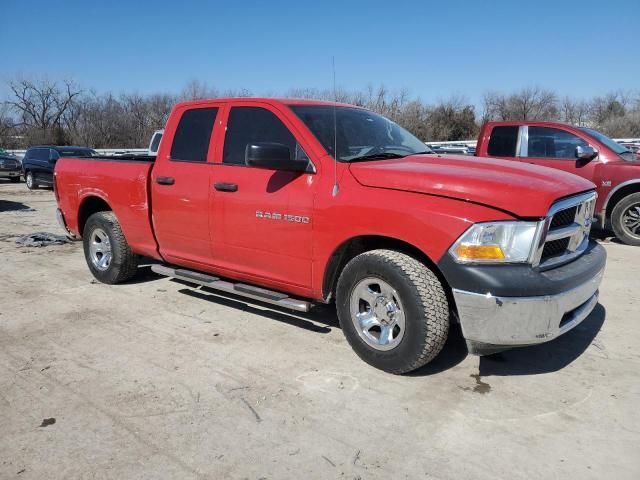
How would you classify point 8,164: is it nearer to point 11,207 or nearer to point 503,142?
point 11,207

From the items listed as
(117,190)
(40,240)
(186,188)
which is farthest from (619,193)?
(40,240)

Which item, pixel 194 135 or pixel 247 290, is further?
pixel 194 135

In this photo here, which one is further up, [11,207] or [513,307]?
[513,307]

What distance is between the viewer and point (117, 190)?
5398mm

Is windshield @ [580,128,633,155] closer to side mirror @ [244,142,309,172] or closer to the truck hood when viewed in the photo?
the truck hood

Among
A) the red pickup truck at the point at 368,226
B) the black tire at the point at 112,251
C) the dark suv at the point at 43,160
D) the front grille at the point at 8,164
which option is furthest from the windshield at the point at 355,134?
the front grille at the point at 8,164

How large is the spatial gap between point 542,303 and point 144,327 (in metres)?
3.23

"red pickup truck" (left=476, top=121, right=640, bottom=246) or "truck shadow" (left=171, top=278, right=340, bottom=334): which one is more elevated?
"red pickup truck" (left=476, top=121, right=640, bottom=246)

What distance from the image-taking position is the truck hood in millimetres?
3068

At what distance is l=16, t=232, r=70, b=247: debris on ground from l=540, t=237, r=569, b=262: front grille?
777 cm

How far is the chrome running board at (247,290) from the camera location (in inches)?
156

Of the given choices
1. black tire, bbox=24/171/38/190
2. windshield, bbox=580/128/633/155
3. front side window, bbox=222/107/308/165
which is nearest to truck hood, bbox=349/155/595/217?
front side window, bbox=222/107/308/165

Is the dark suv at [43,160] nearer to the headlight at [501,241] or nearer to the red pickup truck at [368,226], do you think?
the red pickup truck at [368,226]

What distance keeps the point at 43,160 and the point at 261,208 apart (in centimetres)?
1875
